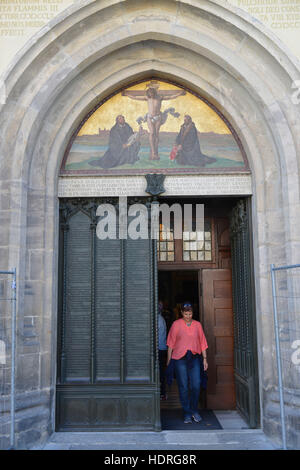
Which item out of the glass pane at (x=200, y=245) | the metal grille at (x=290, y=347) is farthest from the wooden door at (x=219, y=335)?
the metal grille at (x=290, y=347)

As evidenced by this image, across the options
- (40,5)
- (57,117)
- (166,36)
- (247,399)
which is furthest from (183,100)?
(247,399)

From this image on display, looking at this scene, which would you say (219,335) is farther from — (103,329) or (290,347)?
(103,329)

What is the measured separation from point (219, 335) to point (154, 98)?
4.28 m

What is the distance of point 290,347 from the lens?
5668 mm

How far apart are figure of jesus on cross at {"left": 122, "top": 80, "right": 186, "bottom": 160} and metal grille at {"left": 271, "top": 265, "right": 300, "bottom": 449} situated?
2.95 m

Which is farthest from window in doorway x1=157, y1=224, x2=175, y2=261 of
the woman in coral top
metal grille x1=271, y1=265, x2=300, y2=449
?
metal grille x1=271, y1=265, x2=300, y2=449

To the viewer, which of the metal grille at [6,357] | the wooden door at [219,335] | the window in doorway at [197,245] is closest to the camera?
the metal grille at [6,357]

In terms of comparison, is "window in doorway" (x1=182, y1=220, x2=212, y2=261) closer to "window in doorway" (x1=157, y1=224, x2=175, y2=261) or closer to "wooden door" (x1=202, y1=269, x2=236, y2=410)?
"window in doorway" (x1=157, y1=224, x2=175, y2=261)

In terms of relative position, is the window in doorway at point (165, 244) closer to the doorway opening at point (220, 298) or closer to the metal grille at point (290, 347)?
the doorway opening at point (220, 298)

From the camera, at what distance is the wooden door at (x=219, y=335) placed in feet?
24.9

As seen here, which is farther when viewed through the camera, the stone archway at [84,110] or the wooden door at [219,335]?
the wooden door at [219,335]

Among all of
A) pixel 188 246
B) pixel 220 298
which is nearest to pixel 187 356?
pixel 220 298

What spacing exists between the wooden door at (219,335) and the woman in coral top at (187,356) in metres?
0.75

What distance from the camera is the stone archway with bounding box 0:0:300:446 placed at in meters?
5.93
